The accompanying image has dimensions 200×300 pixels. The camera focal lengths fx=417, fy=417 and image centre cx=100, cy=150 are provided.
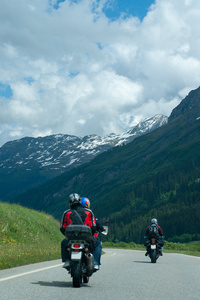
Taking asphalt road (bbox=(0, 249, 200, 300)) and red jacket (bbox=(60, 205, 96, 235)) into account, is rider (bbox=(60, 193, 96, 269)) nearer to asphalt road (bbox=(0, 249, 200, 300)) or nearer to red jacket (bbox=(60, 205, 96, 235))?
red jacket (bbox=(60, 205, 96, 235))

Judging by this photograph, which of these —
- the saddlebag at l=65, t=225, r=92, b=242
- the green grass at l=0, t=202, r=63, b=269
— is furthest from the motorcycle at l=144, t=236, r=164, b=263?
the saddlebag at l=65, t=225, r=92, b=242

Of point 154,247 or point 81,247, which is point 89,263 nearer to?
point 81,247

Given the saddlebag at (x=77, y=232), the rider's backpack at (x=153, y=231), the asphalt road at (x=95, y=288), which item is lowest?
the asphalt road at (x=95, y=288)

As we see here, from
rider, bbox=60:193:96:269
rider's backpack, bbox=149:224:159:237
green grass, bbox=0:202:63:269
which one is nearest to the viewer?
rider, bbox=60:193:96:269

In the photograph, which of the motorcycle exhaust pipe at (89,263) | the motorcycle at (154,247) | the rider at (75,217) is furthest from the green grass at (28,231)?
the motorcycle exhaust pipe at (89,263)

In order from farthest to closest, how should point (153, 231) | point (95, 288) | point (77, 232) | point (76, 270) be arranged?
point (153, 231), point (77, 232), point (95, 288), point (76, 270)

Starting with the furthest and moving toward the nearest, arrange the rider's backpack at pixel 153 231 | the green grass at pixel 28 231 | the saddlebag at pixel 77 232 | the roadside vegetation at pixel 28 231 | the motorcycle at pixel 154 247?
the green grass at pixel 28 231 < the roadside vegetation at pixel 28 231 < the rider's backpack at pixel 153 231 < the motorcycle at pixel 154 247 < the saddlebag at pixel 77 232

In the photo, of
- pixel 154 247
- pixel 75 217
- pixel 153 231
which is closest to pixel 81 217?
pixel 75 217

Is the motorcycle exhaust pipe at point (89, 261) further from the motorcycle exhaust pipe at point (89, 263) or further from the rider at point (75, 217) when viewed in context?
the rider at point (75, 217)

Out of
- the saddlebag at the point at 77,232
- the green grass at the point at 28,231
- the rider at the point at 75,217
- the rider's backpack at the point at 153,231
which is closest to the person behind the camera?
the saddlebag at the point at 77,232

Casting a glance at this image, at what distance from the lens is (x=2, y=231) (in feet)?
90.0

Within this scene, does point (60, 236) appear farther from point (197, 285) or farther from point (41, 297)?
point (41, 297)

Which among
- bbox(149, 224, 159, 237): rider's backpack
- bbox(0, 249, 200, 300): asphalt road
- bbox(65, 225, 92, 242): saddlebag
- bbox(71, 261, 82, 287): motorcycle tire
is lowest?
bbox(0, 249, 200, 300): asphalt road

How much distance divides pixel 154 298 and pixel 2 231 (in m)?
20.0
